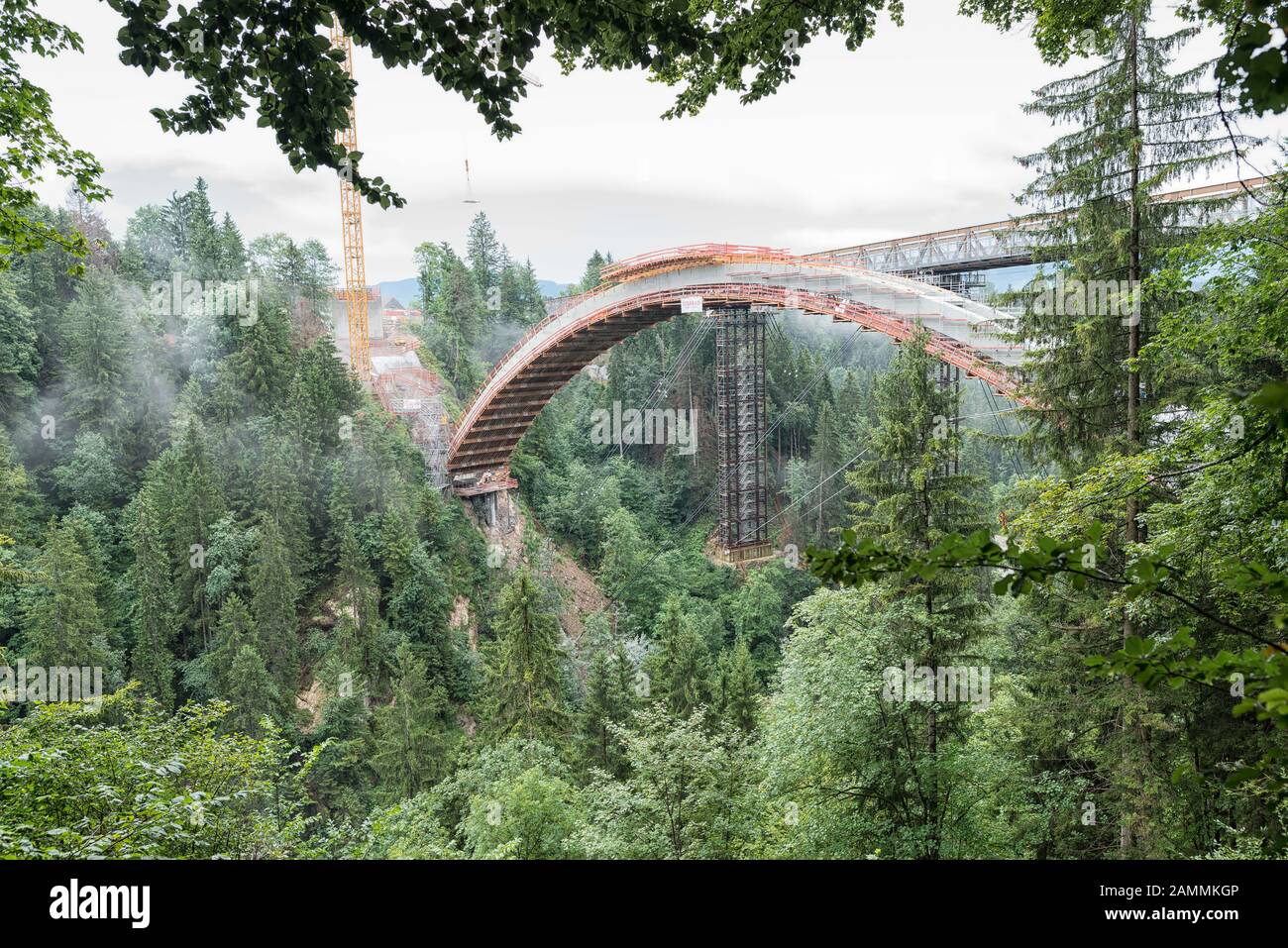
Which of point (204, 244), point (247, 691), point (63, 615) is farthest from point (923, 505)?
point (204, 244)

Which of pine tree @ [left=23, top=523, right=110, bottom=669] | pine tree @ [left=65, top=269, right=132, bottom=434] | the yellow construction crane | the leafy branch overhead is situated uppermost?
the yellow construction crane

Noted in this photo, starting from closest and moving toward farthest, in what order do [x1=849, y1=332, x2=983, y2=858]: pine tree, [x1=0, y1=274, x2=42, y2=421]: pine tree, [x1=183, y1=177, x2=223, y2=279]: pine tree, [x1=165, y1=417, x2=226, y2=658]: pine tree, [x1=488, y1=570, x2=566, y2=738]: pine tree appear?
[x1=849, y1=332, x2=983, y2=858]: pine tree < [x1=488, y1=570, x2=566, y2=738]: pine tree < [x1=165, y1=417, x2=226, y2=658]: pine tree < [x1=0, y1=274, x2=42, y2=421]: pine tree < [x1=183, y1=177, x2=223, y2=279]: pine tree

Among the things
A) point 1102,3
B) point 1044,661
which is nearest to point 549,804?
point 1044,661

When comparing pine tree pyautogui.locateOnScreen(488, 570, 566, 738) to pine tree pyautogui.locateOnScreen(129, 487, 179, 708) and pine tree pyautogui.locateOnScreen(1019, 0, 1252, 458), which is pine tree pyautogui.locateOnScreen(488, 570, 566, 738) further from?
pine tree pyautogui.locateOnScreen(1019, 0, 1252, 458)

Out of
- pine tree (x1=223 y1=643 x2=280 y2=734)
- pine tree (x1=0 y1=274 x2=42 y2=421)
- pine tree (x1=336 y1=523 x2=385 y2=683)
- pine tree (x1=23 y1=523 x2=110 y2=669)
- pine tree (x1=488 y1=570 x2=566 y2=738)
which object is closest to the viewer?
pine tree (x1=488 y1=570 x2=566 y2=738)

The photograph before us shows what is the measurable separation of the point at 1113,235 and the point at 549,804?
11.7 meters

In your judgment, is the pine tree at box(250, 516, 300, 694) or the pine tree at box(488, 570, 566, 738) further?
the pine tree at box(250, 516, 300, 694)

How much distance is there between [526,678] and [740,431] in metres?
16.2

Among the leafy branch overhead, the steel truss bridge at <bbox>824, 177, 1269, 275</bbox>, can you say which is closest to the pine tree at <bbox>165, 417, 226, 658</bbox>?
the steel truss bridge at <bbox>824, 177, 1269, 275</bbox>

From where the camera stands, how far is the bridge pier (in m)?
29.6

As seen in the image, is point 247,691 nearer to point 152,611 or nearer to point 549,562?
point 152,611

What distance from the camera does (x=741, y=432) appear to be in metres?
30.8

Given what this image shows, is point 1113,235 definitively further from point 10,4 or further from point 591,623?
point 591,623

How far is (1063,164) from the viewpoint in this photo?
987 centimetres
